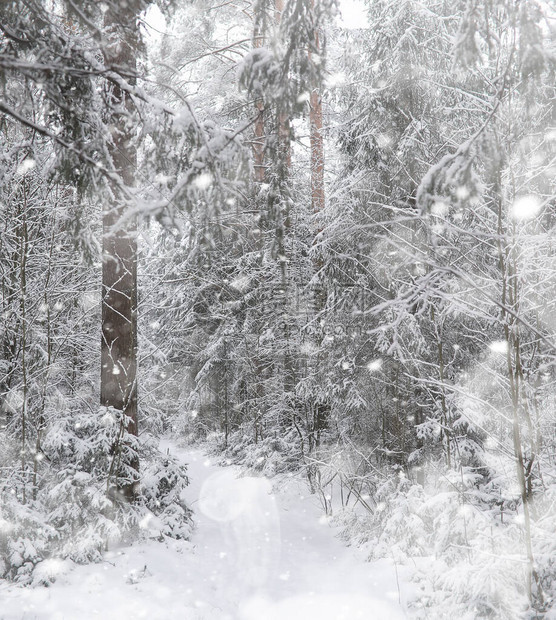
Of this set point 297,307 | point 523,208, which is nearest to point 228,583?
point 523,208

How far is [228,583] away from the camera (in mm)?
5668

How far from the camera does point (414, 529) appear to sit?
604 cm

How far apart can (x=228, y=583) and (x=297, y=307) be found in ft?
25.7

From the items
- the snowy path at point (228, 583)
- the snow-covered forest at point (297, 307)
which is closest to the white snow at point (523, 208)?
the snow-covered forest at point (297, 307)

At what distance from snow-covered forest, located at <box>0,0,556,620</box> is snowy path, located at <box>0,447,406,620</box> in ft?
0.13

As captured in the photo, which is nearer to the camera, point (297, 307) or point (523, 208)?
point (523, 208)

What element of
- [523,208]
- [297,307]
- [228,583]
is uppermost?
[523,208]

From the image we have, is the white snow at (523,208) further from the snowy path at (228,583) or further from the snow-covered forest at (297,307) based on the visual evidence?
the snowy path at (228,583)

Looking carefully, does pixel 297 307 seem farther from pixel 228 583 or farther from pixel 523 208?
pixel 523 208

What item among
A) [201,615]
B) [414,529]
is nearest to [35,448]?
[201,615]

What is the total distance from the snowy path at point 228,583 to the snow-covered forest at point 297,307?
0.04m

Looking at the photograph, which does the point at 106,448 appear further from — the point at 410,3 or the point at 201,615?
the point at 410,3

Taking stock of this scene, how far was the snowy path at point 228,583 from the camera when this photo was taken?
15.3 feet

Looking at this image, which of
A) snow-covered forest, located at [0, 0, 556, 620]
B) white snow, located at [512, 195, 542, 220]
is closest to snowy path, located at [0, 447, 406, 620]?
snow-covered forest, located at [0, 0, 556, 620]
